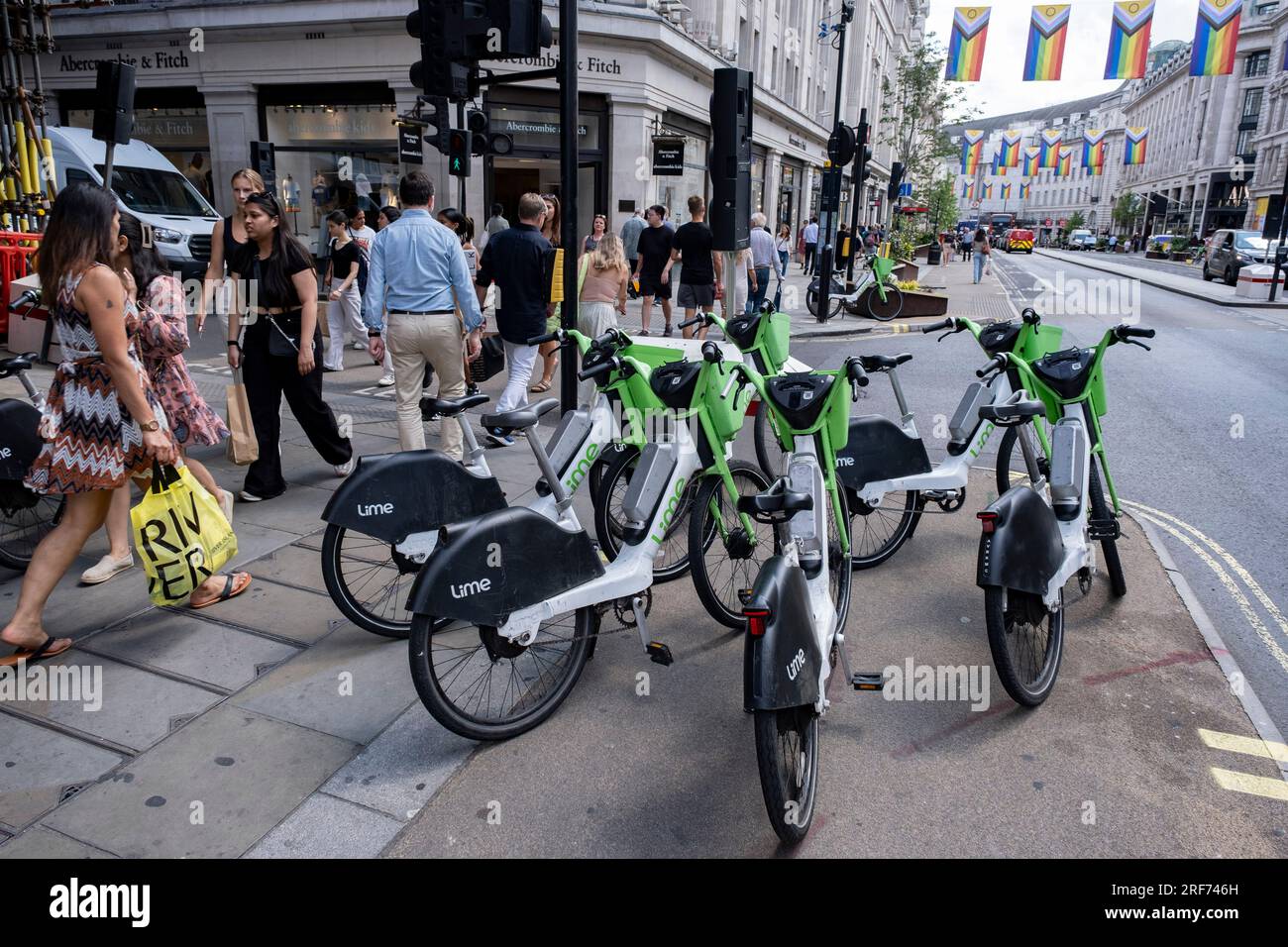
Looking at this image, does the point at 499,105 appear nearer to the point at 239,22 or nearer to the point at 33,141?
the point at 239,22

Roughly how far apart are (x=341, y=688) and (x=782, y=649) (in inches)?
76.5

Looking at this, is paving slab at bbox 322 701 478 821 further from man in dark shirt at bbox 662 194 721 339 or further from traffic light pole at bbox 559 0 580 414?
man in dark shirt at bbox 662 194 721 339

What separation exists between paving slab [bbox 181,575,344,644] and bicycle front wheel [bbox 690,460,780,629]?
1.74m

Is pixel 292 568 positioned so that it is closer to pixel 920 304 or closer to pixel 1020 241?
pixel 920 304

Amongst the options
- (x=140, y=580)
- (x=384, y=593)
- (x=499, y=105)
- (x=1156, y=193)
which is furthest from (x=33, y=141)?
(x=1156, y=193)

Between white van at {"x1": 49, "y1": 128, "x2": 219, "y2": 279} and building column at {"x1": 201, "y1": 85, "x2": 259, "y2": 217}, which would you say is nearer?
white van at {"x1": 49, "y1": 128, "x2": 219, "y2": 279}

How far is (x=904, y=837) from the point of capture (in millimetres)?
2830

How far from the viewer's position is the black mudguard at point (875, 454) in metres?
5.04

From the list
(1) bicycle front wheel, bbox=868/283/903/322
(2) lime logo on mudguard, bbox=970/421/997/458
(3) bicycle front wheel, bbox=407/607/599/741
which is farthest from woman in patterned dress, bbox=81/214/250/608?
(1) bicycle front wheel, bbox=868/283/903/322

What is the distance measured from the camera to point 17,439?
439 centimetres

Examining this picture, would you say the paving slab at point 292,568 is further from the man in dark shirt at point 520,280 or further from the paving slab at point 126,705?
the man in dark shirt at point 520,280

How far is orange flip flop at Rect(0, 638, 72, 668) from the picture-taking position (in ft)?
11.9
